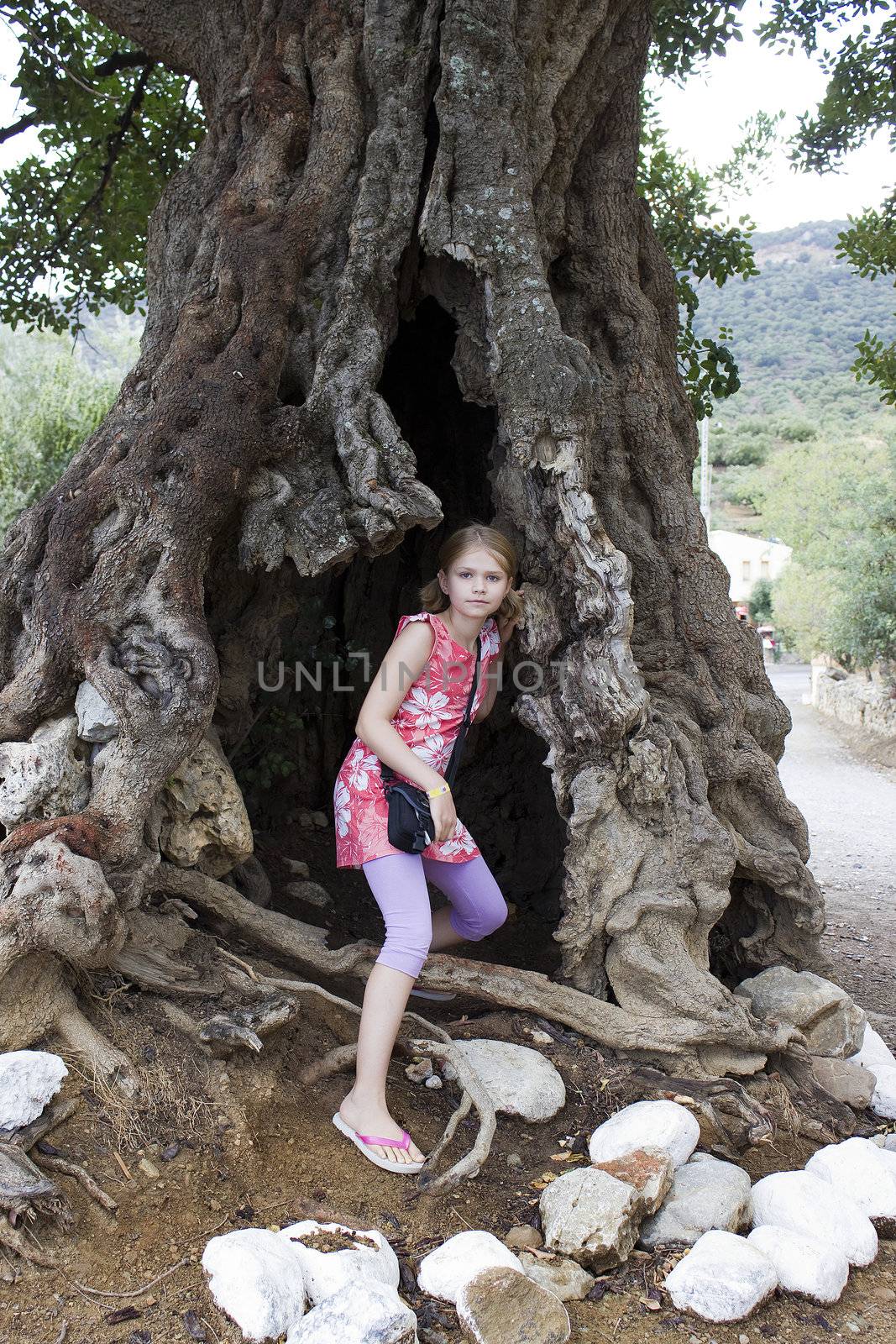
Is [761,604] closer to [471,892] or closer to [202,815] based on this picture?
[471,892]

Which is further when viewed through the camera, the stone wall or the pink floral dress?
the stone wall

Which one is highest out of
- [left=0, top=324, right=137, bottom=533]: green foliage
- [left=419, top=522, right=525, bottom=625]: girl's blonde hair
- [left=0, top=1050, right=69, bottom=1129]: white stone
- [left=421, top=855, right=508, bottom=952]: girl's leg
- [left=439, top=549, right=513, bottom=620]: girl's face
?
[left=0, top=324, right=137, bottom=533]: green foliage

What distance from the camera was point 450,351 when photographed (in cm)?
540

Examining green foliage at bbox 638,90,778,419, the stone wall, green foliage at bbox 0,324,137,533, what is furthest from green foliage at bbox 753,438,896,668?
green foliage at bbox 0,324,137,533

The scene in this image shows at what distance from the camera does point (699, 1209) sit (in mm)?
2762

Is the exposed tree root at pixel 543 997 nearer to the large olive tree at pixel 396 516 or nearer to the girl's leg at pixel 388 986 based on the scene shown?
the large olive tree at pixel 396 516

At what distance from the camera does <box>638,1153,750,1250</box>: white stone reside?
8.95ft

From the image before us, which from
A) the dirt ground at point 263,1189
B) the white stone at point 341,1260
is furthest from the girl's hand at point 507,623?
the white stone at point 341,1260

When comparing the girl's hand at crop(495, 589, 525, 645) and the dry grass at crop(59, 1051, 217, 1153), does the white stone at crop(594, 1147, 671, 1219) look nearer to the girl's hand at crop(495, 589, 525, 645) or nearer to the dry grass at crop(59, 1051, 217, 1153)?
the dry grass at crop(59, 1051, 217, 1153)

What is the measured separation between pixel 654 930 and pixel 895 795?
9.74m

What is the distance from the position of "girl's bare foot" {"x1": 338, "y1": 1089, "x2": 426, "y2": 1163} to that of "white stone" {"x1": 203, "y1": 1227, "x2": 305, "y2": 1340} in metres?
0.57

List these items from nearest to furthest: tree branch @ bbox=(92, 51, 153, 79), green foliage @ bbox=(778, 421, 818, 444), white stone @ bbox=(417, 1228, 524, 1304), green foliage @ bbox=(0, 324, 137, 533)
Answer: white stone @ bbox=(417, 1228, 524, 1304) → tree branch @ bbox=(92, 51, 153, 79) → green foliage @ bbox=(0, 324, 137, 533) → green foliage @ bbox=(778, 421, 818, 444)

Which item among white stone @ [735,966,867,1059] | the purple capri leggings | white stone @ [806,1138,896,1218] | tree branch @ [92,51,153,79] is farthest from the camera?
tree branch @ [92,51,153,79]

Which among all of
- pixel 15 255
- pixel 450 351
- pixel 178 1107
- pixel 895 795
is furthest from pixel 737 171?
pixel 178 1107
